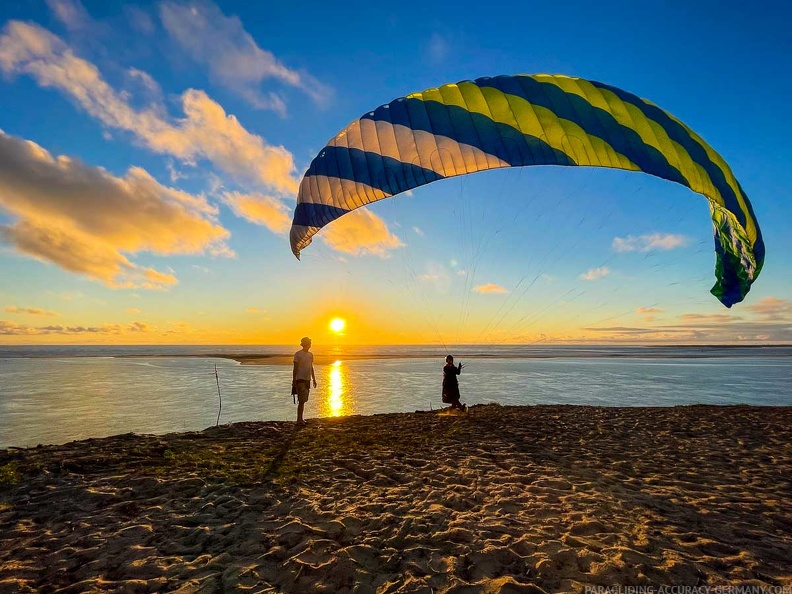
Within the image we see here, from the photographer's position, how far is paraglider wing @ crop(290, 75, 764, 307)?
695 cm

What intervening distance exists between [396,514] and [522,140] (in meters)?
6.02

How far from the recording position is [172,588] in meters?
3.36

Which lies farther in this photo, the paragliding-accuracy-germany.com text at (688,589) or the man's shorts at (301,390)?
the man's shorts at (301,390)

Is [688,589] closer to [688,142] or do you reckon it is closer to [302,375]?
[688,142]

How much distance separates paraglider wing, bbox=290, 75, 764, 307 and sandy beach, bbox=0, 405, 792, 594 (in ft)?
15.1

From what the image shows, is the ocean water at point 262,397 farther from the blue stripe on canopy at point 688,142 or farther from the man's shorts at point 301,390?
the blue stripe on canopy at point 688,142

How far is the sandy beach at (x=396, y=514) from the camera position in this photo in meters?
3.52

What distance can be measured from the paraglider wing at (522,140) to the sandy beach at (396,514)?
4602 mm

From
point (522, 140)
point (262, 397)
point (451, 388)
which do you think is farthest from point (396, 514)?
point (262, 397)

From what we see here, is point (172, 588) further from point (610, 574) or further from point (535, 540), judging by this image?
point (610, 574)

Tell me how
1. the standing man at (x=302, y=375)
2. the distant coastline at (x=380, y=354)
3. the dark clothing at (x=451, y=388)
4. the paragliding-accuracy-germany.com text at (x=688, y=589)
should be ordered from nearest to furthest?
the paragliding-accuracy-germany.com text at (x=688, y=589)
the standing man at (x=302, y=375)
the dark clothing at (x=451, y=388)
the distant coastline at (x=380, y=354)

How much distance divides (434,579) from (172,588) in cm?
212

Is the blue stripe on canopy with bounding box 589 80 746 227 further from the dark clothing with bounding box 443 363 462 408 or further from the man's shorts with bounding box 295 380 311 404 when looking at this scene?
the man's shorts with bounding box 295 380 311 404

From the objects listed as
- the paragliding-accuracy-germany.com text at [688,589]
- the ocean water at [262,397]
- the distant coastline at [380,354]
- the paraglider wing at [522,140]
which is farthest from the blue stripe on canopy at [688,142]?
the distant coastline at [380,354]
